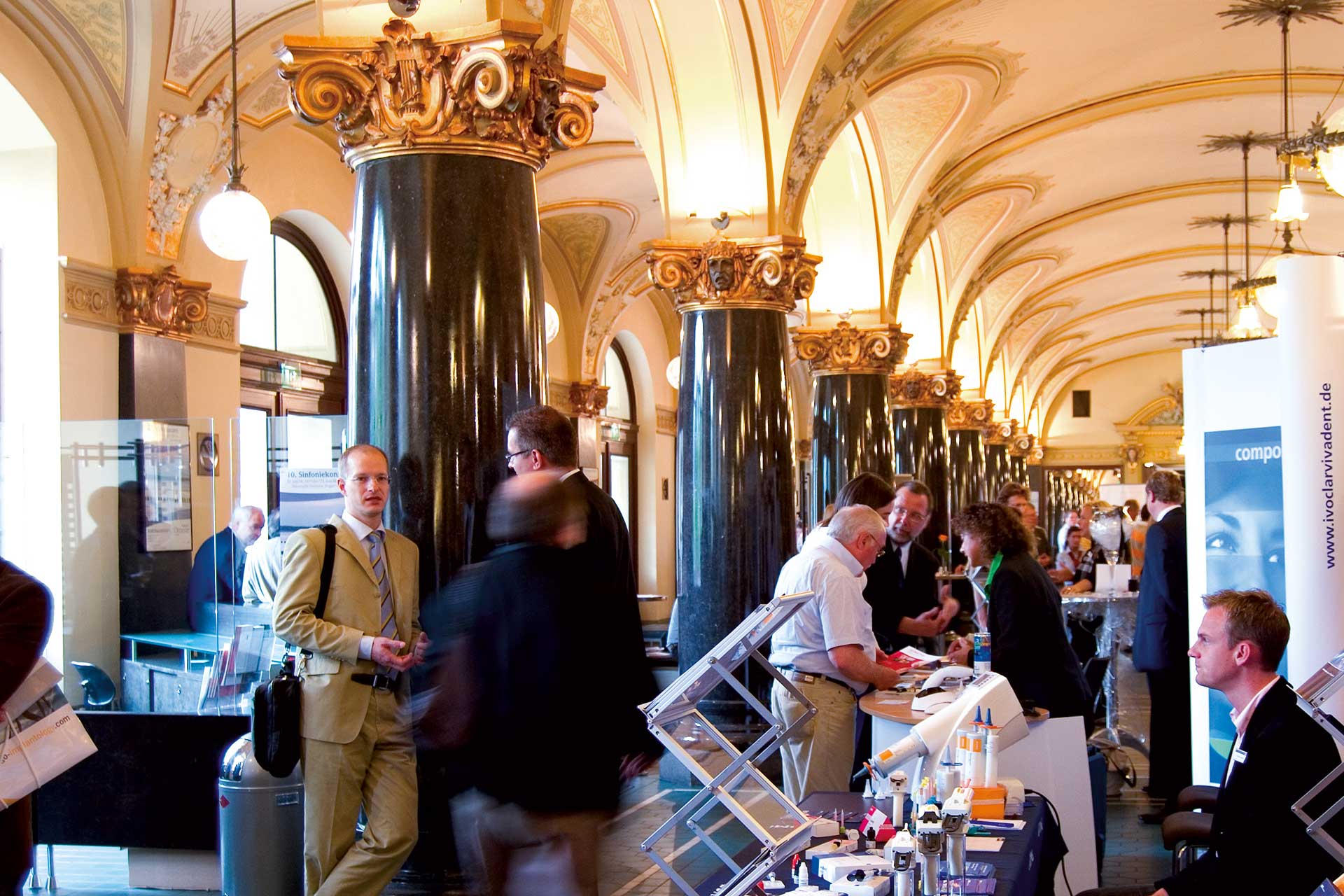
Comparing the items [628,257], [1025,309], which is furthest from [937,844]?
[1025,309]

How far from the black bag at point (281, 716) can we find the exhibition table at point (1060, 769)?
1.98m

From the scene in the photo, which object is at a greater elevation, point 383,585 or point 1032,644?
point 383,585

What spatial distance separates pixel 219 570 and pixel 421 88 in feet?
7.63

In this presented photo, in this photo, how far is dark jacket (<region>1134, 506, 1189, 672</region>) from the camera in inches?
270

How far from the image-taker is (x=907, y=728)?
4848mm

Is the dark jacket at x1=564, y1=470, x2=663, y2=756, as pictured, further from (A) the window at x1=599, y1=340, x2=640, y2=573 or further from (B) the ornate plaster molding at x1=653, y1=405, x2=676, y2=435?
(B) the ornate plaster molding at x1=653, y1=405, x2=676, y2=435

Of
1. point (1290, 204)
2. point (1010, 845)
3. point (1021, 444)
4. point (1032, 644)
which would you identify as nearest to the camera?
point (1010, 845)

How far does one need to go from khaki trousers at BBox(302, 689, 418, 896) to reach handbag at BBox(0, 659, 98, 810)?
767 millimetres

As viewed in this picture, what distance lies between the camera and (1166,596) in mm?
6891

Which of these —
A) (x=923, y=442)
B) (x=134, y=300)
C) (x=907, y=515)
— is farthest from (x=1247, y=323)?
(x=134, y=300)

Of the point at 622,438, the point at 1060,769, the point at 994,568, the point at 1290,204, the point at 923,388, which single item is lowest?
the point at 1060,769

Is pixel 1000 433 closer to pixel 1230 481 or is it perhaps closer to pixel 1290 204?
pixel 1290 204

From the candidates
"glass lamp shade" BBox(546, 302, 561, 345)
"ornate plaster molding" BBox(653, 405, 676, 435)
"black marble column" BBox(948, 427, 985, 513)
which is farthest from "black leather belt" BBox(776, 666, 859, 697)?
"black marble column" BBox(948, 427, 985, 513)

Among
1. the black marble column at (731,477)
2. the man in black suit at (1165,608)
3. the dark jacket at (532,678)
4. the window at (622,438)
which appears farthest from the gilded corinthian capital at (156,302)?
the window at (622,438)
